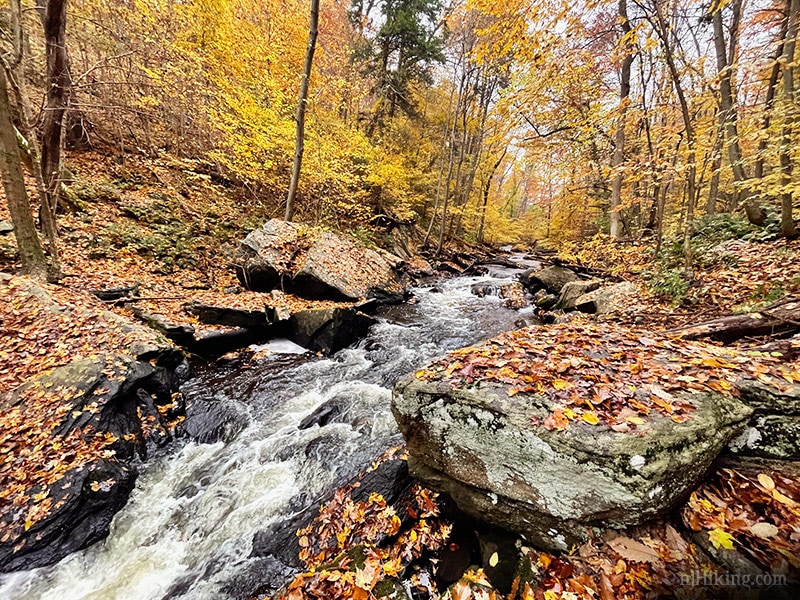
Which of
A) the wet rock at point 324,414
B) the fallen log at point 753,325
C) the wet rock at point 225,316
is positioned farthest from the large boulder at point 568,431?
the wet rock at point 225,316

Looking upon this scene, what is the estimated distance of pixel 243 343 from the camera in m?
7.19

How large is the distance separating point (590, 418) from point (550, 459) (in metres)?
0.45

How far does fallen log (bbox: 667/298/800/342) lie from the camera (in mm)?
3902

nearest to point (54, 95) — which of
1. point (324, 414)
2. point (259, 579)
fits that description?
point (324, 414)

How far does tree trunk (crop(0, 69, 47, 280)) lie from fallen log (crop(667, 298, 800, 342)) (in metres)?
10.5

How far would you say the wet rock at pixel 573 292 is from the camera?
9.11 meters

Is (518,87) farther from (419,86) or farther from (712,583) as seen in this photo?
(419,86)

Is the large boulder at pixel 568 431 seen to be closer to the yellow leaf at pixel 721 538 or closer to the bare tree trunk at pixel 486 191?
the yellow leaf at pixel 721 538

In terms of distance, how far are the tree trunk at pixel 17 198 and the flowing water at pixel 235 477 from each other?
12.1 feet

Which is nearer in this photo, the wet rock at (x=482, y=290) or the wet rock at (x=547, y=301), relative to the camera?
the wet rock at (x=547, y=301)

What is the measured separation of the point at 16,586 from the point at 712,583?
537 cm

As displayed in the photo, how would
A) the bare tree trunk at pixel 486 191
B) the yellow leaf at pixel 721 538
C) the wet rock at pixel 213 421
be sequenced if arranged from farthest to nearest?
the bare tree trunk at pixel 486 191, the wet rock at pixel 213 421, the yellow leaf at pixel 721 538

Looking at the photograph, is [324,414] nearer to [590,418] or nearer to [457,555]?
[457,555]

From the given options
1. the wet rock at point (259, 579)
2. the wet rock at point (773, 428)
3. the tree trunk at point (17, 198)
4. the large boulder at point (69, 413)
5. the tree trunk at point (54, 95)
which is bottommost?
the wet rock at point (259, 579)
